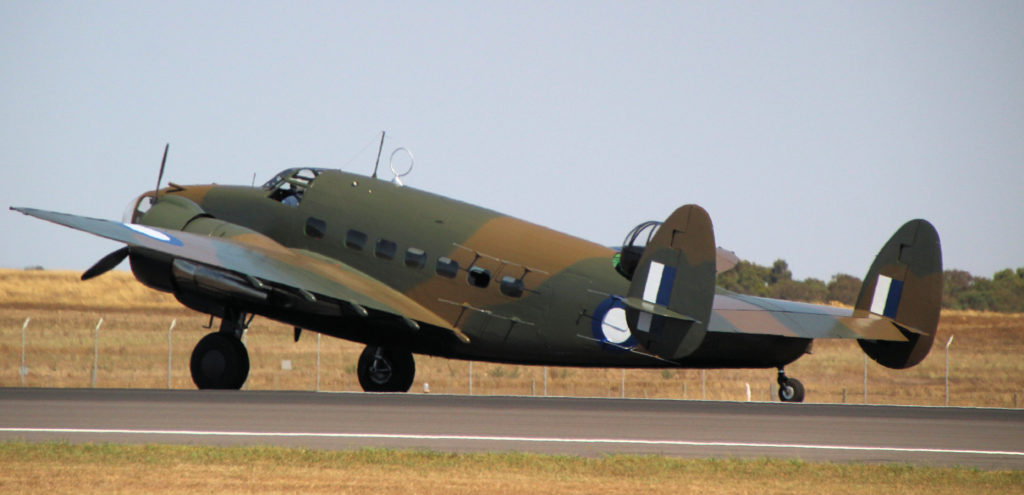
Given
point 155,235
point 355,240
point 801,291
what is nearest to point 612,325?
point 355,240

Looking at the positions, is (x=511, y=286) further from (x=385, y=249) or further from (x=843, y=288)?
(x=843, y=288)

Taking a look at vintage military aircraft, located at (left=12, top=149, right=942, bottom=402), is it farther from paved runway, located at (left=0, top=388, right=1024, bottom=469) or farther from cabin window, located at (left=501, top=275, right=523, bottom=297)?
paved runway, located at (left=0, top=388, right=1024, bottom=469)

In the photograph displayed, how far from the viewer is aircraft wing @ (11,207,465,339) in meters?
22.7

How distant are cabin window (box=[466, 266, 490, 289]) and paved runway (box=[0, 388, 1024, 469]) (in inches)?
85.1

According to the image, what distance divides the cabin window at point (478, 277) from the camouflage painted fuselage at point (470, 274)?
2 centimetres

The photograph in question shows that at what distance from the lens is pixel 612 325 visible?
22.5 m

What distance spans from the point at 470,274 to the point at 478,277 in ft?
0.62

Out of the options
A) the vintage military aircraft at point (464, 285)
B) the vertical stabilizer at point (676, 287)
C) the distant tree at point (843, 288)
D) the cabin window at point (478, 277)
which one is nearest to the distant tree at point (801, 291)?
the distant tree at point (843, 288)

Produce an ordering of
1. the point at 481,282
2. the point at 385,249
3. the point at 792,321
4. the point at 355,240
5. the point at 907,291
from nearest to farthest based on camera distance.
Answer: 1. the point at 792,321
2. the point at 907,291
3. the point at 481,282
4. the point at 385,249
5. the point at 355,240

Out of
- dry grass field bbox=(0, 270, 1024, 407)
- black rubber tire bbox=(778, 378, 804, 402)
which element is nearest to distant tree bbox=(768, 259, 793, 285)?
dry grass field bbox=(0, 270, 1024, 407)

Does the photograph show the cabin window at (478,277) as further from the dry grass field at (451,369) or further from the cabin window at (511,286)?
the dry grass field at (451,369)

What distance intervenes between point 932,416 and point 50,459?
14398mm

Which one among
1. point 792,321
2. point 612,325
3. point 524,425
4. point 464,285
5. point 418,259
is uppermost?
point 418,259

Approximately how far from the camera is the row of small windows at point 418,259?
23672 millimetres
